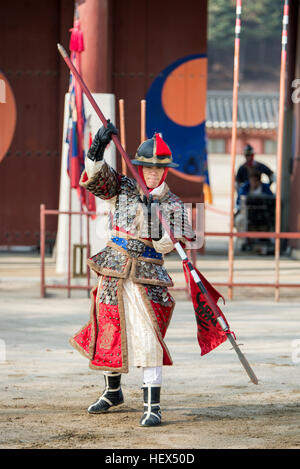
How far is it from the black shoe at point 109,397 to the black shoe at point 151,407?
260 millimetres

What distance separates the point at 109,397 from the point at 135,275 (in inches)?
28.2

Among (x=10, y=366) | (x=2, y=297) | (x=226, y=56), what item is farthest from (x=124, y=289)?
(x=226, y=56)

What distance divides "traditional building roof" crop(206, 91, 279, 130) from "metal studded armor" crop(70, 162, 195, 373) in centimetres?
3121

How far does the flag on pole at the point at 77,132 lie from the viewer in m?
8.98

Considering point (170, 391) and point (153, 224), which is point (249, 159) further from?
point (153, 224)

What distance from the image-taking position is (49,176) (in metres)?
11.9

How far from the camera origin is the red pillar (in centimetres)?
957

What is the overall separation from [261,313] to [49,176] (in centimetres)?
467

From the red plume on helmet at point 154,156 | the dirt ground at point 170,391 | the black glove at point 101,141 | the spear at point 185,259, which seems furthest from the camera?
the red plume on helmet at point 154,156

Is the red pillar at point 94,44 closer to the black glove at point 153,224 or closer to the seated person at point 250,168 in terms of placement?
the seated person at point 250,168

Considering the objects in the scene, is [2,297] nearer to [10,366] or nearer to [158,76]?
[10,366]

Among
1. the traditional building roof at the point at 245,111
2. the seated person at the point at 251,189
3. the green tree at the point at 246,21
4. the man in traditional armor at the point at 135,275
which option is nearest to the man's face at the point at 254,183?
the seated person at the point at 251,189

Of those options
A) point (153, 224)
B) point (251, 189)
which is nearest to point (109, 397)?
point (153, 224)

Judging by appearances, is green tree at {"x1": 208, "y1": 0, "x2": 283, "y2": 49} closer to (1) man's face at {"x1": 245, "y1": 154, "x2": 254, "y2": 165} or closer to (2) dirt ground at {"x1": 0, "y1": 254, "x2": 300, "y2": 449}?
(1) man's face at {"x1": 245, "y1": 154, "x2": 254, "y2": 165}
